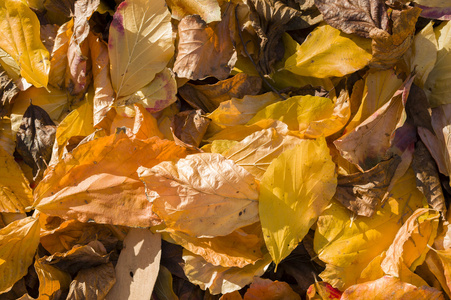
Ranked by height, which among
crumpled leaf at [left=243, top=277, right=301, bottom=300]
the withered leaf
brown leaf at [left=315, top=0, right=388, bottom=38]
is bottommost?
crumpled leaf at [left=243, top=277, right=301, bottom=300]

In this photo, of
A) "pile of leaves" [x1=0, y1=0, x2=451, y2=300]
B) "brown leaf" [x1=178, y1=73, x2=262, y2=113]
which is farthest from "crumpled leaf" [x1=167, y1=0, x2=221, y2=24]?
"brown leaf" [x1=178, y1=73, x2=262, y2=113]

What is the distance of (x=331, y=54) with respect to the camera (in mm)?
1004

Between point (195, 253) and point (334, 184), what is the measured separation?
354 mm

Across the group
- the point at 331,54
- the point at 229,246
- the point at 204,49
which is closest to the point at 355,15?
the point at 331,54

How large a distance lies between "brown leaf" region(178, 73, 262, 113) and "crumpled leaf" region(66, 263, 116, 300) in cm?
47

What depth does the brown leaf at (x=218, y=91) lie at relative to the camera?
3.44ft

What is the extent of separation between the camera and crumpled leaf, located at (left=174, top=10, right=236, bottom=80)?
3.38 ft

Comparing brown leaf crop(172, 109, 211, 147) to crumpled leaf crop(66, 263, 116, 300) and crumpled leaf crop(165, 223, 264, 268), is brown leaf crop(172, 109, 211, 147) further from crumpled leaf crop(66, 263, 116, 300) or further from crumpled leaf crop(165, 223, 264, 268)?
crumpled leaf crop(66, 263, 116, 300)

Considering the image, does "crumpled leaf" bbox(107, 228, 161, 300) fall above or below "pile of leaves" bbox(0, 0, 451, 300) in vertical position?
below

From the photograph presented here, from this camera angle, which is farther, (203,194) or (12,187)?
(12,187)

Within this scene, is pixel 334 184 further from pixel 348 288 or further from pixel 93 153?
pixel 93 153

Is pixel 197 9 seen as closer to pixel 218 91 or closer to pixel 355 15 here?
pixel 218 91

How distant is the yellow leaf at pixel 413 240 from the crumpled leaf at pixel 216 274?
10.8 inches

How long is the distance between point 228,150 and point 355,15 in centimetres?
44
